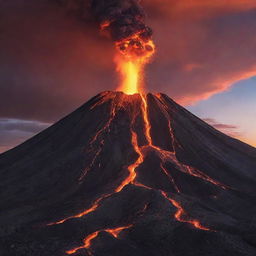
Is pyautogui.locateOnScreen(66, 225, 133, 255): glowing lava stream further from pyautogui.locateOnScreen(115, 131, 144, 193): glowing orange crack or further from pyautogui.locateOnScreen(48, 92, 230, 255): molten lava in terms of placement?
pyautogui.locateOnScreen(115, 131, 144, 193): glowing orange crack

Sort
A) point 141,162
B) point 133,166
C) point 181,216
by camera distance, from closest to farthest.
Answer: point 181,216
point 133,166
point 141,162

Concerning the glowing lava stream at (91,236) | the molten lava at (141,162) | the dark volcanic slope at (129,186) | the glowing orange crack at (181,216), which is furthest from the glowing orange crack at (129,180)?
the glowing orange crack at (181,216)

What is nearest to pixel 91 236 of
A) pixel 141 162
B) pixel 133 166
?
pixel 133 166

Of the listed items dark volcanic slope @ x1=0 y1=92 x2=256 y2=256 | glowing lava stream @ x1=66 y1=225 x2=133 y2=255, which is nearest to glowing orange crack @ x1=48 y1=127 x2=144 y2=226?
dark volcanic slope @ x1=0 y1=92 x2=256 y2=256

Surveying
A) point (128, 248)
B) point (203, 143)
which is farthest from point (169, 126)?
point (128, 248)

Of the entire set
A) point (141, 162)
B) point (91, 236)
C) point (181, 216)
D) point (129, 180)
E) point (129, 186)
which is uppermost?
point (141, 162)

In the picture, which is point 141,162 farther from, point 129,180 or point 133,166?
point 129,180

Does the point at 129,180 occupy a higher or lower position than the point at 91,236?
higher

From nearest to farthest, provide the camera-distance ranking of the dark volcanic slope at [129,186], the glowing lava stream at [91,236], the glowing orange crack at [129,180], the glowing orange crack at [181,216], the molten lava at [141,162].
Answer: the glowing lava stream at [91,236] < the dark volcanic slope at [129,186] < the glowing orange crack at [181,216] < the molten lava at [141,162] < the glowing orange crack at [129,180]

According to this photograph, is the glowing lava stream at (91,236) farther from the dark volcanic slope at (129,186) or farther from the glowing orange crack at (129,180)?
the glowing orange crack at (129,180)
